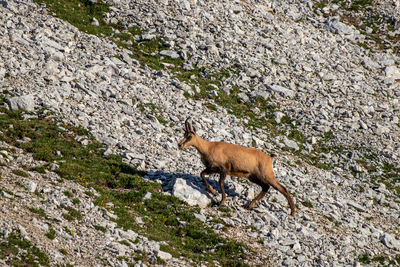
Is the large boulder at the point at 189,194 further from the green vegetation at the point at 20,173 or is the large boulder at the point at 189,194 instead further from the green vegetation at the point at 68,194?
the green vegetation at the point at 20,173

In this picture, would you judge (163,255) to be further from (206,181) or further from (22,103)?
(22,103)

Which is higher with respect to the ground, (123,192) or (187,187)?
(187,187)

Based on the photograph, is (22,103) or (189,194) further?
(22,103)

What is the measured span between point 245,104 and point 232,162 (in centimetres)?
1062

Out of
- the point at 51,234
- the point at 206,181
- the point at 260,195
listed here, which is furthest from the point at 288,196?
the point at 51,234

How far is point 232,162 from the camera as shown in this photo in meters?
16.4

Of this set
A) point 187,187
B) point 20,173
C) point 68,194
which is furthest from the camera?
point 187,187

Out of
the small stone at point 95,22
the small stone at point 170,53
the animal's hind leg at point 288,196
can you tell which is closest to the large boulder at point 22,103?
the animal's hind leg at point 288,196

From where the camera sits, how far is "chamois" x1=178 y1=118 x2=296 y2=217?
1634cm

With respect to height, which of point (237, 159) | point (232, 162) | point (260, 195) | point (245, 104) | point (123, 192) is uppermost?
point (237, 159)

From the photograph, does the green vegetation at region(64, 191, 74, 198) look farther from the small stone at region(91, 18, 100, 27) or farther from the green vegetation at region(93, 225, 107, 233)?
the small stone at region(91, 18, 100, 27)

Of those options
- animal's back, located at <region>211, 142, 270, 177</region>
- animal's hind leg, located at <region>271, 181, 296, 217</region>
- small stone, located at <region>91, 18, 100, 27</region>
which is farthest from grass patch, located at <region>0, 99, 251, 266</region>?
small stone, located at <region>91, 18, 100, 27</region>

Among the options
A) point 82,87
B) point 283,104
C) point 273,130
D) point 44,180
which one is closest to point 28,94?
point 82,87

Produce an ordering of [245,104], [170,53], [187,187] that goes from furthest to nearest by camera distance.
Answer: [170,53] < [245,104] < [187,187]
